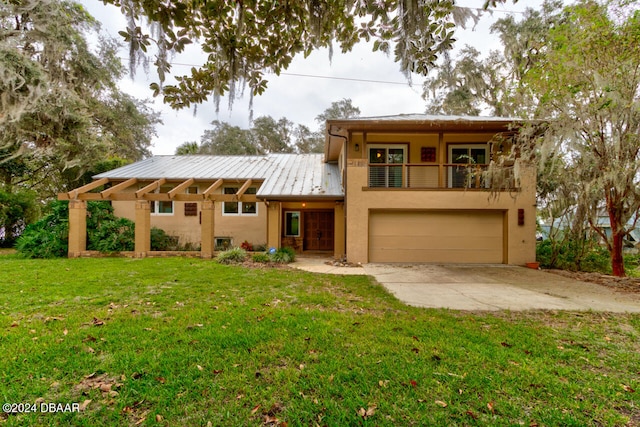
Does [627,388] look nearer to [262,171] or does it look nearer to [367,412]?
[367,412]

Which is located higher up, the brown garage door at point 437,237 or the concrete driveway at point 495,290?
the brown garage door at point 437,237

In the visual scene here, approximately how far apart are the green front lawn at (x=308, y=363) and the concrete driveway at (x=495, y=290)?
1.80 ft

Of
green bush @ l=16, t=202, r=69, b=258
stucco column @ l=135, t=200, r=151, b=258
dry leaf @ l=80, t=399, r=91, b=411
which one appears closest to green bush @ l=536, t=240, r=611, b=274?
dry leaf @ l=80, t=399, r=91, b=411

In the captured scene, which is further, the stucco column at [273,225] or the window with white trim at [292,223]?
the window with white trim at [292,223]

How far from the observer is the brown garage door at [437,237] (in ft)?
32.4

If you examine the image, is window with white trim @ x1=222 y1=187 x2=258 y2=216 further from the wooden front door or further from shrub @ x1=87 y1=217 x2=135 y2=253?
shrub @ x1=87 y1=217 x2=135 y2=253

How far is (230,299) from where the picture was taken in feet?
15.7

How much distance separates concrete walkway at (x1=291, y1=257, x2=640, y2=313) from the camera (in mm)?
4758

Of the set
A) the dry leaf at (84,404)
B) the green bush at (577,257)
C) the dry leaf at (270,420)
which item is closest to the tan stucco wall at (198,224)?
the dry leaf at (84,404)

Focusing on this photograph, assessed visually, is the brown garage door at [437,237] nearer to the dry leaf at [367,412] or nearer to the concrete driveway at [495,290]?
the concrete driveway at [495,290]

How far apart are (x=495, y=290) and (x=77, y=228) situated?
14.0 m

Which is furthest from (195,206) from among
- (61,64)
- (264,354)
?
(264,354)

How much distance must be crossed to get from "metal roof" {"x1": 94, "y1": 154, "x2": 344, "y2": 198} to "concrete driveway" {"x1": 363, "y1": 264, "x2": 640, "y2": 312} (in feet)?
14.8

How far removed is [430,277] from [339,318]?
4.40 m
